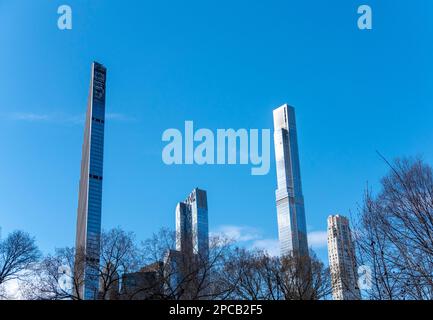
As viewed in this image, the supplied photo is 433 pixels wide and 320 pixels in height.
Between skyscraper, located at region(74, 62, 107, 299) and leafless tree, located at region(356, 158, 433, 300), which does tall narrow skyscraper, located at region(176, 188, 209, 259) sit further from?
leafless tree, located at region(356, 158, 433, 300)

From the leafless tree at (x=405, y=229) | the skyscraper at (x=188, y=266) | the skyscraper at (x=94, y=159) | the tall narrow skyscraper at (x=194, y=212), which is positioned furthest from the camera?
the tall narrow skyscraper at (x=194, y=212)

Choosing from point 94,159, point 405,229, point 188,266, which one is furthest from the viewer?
point 94,159

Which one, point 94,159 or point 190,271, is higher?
point 94,159

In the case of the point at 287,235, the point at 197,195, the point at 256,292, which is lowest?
the point at 256,292

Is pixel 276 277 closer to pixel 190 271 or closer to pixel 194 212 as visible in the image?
pixel 190 271

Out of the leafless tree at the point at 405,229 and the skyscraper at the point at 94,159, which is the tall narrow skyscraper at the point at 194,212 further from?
the leafless tree at the point at 405,229

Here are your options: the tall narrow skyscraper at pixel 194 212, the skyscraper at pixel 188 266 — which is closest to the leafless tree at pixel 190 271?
the skyscraper at pixel 188 266

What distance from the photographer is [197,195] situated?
189 m

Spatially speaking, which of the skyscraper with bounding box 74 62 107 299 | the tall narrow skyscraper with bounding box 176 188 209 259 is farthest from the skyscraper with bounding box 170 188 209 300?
the skyscraper with bounding box 74 62 107 299

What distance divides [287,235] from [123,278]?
537ft

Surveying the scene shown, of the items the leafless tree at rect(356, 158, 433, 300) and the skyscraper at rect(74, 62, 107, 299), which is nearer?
the leafless tree at rect(356, 158, 433, 300)

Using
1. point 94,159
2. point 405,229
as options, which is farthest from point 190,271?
point 94,159
